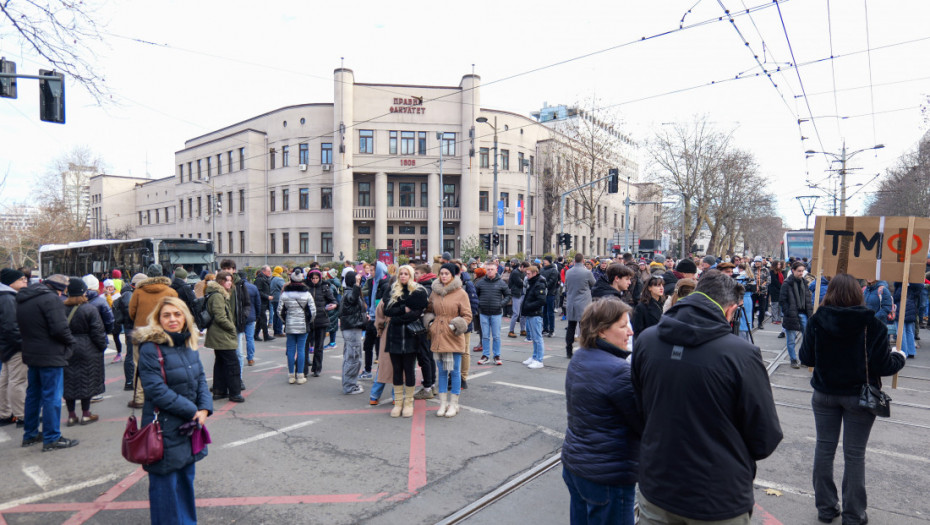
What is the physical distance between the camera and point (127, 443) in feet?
10.9

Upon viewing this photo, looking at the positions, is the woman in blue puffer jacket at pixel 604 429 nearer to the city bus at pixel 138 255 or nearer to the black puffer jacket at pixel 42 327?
the black puffer jacket at pixel 42 327

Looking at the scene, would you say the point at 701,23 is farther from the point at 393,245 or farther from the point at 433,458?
the point at 393,245

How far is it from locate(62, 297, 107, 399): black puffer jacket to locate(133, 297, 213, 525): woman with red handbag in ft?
11.7

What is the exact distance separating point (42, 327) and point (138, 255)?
1830 centimetres

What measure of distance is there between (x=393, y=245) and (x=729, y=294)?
39.5m

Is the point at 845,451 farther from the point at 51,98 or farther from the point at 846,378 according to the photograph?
the point at 51,98

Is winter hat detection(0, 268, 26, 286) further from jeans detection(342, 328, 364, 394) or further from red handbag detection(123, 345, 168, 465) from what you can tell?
red handbag detection(123, 345, 168, 465)

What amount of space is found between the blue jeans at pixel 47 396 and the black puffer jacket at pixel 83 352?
55 centimetres

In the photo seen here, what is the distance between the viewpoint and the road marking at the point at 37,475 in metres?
4.70

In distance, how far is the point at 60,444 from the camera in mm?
5523

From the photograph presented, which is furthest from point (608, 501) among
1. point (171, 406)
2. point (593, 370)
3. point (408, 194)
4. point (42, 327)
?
point (408, 194)

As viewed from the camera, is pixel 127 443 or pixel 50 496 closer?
pixel 127 443

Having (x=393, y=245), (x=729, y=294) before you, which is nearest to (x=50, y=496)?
(x=729, y=294)

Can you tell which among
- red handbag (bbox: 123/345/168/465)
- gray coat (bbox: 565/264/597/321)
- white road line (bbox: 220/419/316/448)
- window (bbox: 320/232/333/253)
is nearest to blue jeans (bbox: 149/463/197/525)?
red handbag (bbox: 123/345/168/465)
